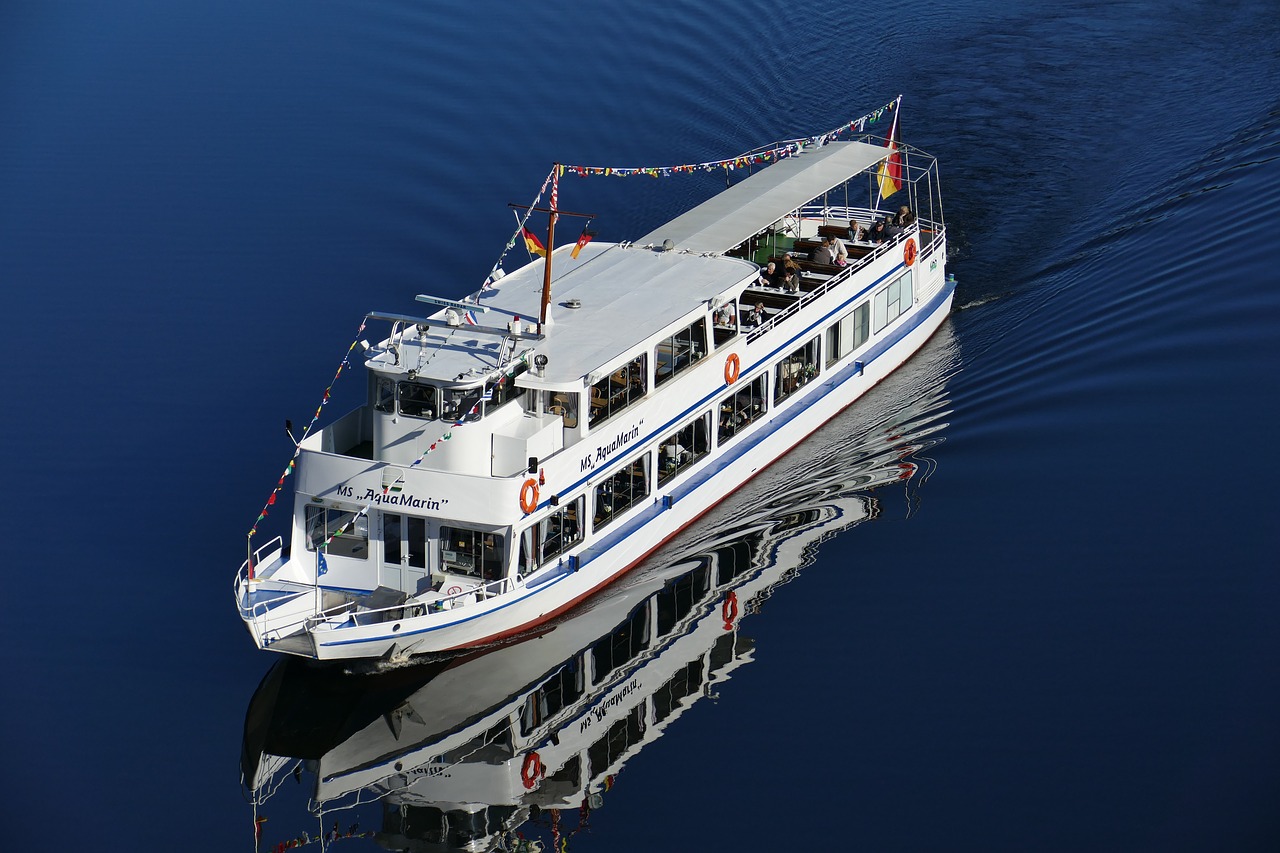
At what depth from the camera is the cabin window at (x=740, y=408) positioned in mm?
37094

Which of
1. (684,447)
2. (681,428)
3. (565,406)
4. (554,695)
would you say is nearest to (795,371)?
(684,447)

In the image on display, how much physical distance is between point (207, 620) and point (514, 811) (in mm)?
8347

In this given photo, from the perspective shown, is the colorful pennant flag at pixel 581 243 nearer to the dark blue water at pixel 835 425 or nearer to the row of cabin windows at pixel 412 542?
the dark blue water at pixel 835 425

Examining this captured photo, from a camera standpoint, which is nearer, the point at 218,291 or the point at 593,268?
the point at 593,268

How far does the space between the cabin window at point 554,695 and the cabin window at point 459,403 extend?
17.3ft

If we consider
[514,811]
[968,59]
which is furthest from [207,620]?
[968,59]

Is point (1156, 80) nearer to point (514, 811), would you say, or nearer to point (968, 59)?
point (968, 59)

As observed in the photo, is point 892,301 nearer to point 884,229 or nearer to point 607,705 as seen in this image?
point 884,229

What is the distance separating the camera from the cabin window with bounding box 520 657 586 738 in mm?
29734

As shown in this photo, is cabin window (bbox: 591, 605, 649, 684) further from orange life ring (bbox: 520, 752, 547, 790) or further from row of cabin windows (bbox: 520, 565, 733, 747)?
orange life ring (bbox: 520, 752, 547, 790)

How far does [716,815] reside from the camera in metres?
26.3

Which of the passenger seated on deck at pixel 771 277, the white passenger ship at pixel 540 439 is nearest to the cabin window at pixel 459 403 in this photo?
the white passenger ship at pixel 540 439

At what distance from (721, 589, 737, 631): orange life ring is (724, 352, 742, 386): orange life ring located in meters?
5.25

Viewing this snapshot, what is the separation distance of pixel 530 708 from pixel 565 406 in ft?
20.2
